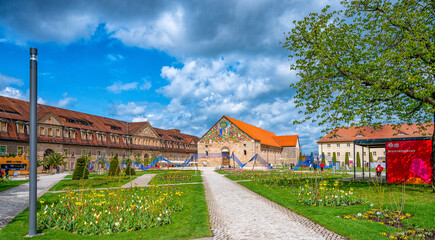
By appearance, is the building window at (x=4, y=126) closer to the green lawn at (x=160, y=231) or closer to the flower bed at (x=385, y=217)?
the green lawn at (x=160, y=231)

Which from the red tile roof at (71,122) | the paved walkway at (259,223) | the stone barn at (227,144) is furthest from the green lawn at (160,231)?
the stone barn at (227,144)

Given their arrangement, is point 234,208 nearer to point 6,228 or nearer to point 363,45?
point 6,228

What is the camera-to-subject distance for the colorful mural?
6016 centimetres

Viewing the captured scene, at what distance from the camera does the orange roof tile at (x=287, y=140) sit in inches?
3171

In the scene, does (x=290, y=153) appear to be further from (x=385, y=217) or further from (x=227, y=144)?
(x=385, y=217)

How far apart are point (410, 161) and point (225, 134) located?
42479mm

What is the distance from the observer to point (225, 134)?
Answer: 202 feet

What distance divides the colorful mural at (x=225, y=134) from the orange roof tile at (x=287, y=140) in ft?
81.2

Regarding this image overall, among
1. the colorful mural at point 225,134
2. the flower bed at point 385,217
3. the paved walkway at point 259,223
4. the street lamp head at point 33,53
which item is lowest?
the paved walkway at point 259,223

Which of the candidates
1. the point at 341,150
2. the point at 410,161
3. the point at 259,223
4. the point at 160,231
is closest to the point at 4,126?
the point at 160,231

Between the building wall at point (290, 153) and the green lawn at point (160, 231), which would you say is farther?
the building wall at point (290, 153)

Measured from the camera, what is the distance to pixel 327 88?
654 inches

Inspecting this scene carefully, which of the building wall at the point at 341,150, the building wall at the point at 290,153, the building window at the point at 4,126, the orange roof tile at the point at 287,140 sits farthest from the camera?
the orange roof tile at the point at 287,140

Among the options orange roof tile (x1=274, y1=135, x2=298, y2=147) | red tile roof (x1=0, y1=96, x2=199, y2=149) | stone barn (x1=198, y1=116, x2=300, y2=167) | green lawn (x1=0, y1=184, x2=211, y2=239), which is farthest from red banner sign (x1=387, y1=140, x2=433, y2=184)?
orange roof tile (x1=274, y1=135, x2=298, y2=147)
